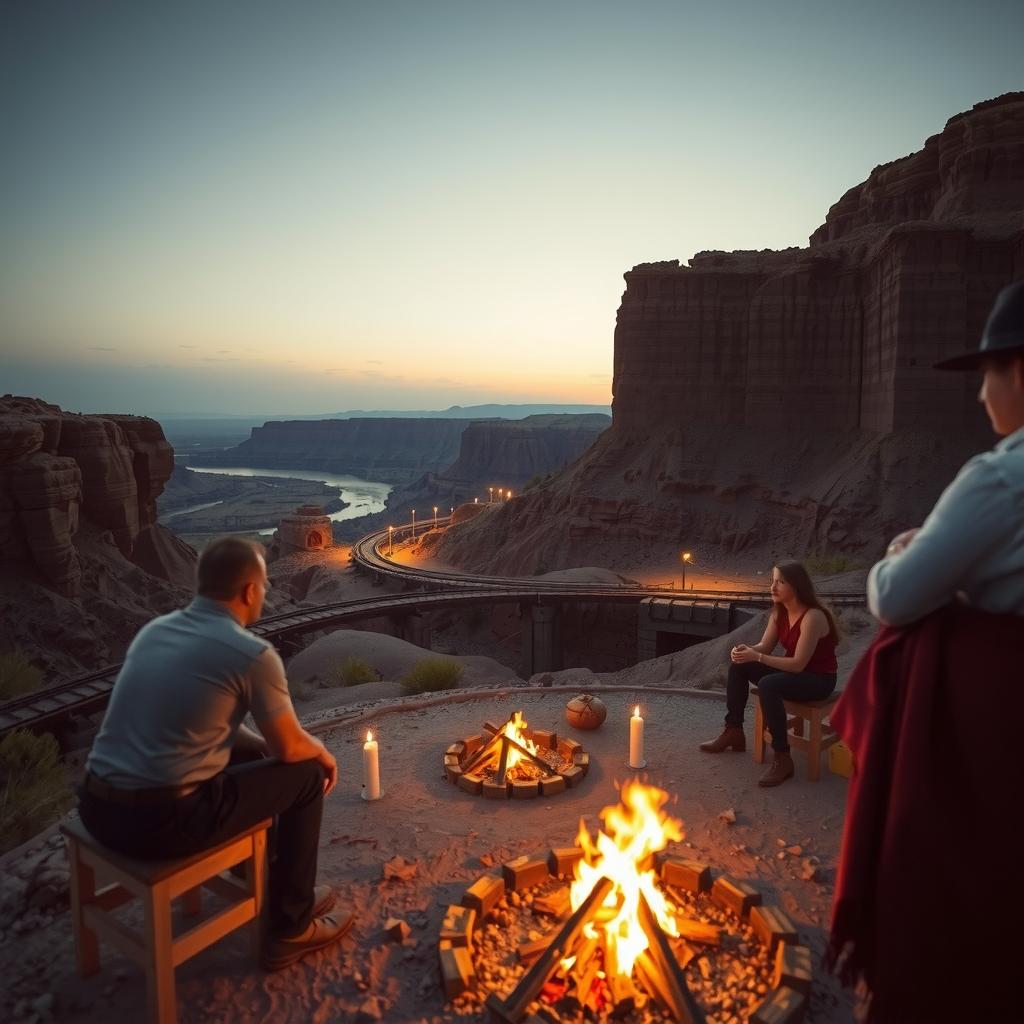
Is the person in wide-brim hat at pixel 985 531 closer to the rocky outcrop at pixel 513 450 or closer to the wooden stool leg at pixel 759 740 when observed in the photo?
the wooden stool leg at pixel 759 740

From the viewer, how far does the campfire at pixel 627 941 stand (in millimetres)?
4348

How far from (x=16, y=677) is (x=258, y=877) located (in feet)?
63.1

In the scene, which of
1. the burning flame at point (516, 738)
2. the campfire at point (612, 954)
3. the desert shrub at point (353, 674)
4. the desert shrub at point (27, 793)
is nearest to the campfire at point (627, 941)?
the campfire at point (612, 954)

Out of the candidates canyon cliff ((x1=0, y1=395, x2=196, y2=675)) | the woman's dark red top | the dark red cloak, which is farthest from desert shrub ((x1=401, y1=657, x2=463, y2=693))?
the dark red cloak

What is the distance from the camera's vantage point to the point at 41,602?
2375 cm

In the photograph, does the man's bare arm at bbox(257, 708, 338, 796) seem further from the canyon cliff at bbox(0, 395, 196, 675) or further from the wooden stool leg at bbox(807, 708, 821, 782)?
the canyon cliff at bbox(0, 395, 196, 675)

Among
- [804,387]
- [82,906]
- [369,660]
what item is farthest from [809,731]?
[804,387]

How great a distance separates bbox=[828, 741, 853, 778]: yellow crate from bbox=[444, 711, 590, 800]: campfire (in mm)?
2586

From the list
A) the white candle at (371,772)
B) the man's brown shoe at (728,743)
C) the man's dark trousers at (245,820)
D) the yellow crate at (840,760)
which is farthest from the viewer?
the man's brown shoe at (728,743)

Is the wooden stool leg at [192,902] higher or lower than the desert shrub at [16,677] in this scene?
higher

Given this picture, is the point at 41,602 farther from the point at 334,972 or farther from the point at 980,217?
the point at 980,217

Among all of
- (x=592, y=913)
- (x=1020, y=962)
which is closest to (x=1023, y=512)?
(x=1020, y=962)

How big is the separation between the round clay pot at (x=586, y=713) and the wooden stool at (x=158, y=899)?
5.54 meters

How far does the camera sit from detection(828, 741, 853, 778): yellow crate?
25.2ft
